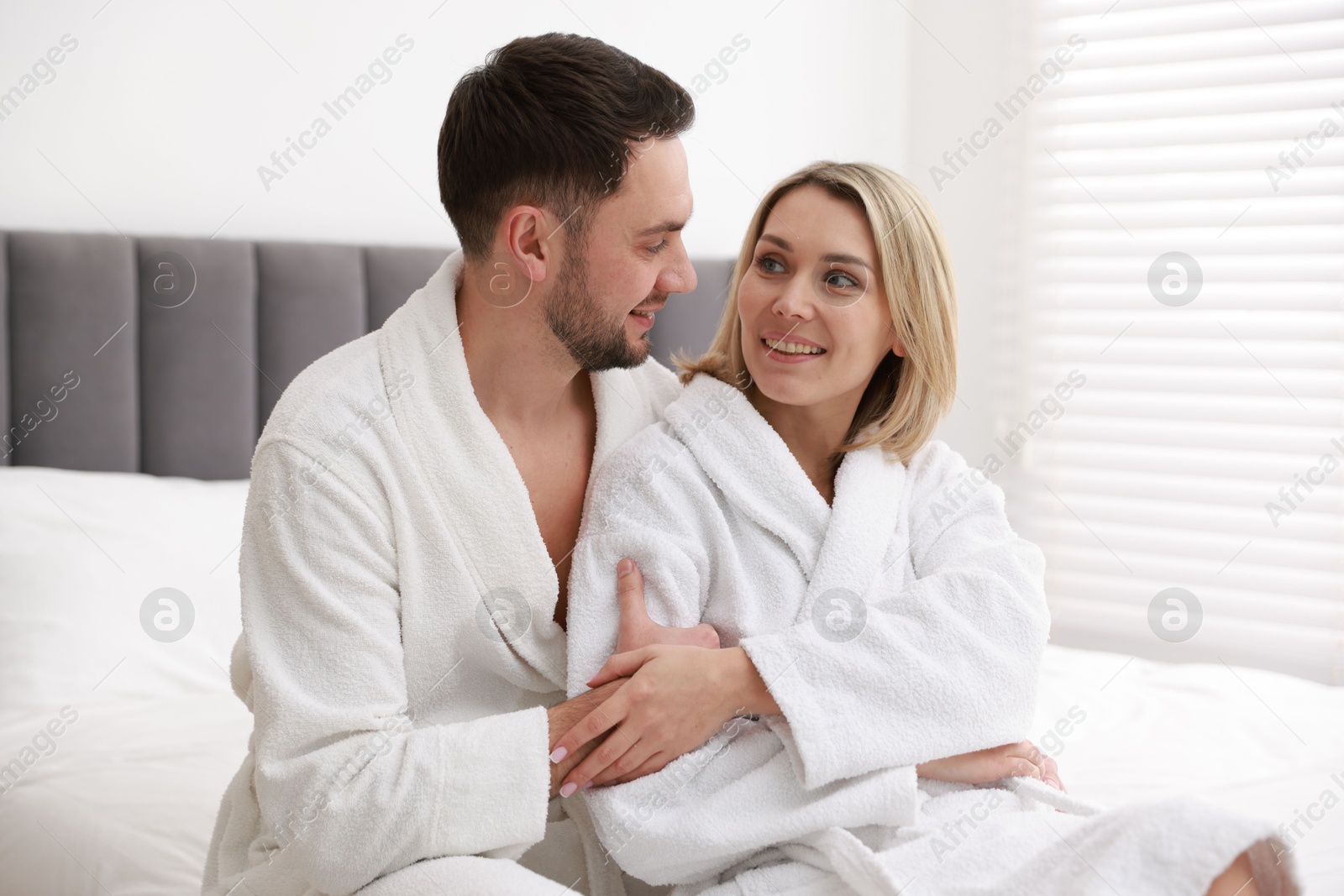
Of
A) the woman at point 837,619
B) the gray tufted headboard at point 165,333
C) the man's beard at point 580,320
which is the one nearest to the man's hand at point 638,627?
the woman at point 837,619

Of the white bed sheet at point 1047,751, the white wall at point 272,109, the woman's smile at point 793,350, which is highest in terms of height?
the white wall at point 272,109

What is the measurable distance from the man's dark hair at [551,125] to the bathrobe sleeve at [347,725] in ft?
1.31

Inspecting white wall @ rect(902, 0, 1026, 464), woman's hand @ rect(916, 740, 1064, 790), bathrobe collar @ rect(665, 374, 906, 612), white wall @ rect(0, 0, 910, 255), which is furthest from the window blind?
woman's hand @ rect(916, 740, 1064, 790)

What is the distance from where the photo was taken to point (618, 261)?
52.7 inches

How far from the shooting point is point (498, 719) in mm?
1122

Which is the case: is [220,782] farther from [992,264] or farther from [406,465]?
[992,264]

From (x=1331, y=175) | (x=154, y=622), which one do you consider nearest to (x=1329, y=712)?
(x=1331, y=175)

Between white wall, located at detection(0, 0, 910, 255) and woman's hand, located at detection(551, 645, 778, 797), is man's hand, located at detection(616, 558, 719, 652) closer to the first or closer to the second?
woman's hand, located at detection(551, 645, 778, 797)

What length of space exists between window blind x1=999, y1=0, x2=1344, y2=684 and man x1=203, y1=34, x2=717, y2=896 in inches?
75.7

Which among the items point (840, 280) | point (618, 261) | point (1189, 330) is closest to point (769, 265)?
point (840, 280)

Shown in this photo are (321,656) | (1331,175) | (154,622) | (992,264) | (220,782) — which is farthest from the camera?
(992,264)

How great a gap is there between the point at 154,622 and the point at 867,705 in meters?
1.22

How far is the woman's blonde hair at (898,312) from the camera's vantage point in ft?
4.50

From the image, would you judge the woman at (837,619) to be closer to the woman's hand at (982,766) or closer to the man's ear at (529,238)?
the woman's hand at (982,766)
